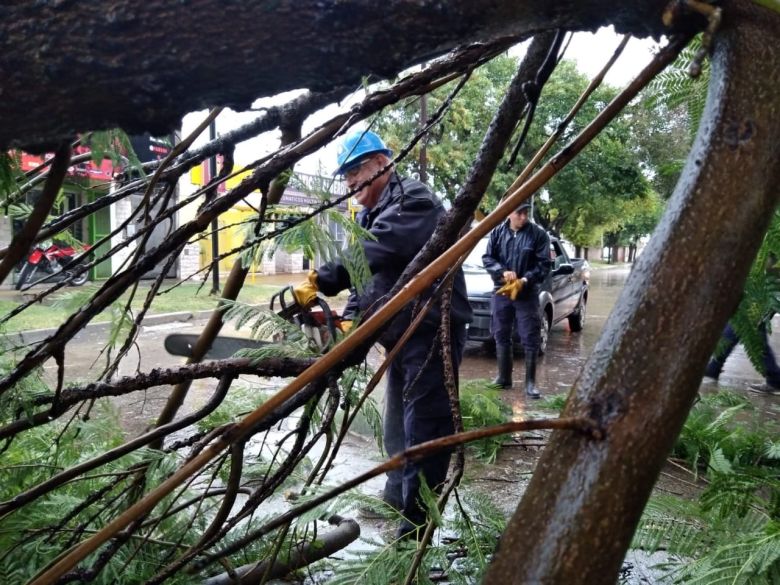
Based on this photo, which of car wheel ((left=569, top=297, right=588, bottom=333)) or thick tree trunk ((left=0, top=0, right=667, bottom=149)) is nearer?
thick tree trunk ((left=0, top=0, right=667, bottom=149))

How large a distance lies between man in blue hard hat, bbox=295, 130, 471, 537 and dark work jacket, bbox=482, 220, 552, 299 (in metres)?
3.43

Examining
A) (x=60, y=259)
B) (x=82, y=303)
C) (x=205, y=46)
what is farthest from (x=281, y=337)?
(x=205, y=46)

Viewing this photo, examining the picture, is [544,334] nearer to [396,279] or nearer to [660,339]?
[396,279]

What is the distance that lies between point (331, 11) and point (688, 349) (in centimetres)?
57

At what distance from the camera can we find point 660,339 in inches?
24.8

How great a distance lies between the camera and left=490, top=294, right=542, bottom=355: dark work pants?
6.68 meters

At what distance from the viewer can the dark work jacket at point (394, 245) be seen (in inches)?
110

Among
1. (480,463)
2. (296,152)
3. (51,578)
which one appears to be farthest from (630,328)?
(480,463)

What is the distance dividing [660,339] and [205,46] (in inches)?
24.3

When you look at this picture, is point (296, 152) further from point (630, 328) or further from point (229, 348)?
point (229, 348)

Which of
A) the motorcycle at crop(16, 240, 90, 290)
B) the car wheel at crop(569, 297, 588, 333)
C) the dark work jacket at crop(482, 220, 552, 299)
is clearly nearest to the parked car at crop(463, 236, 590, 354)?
the car wheel at crop(569, 297, 588, 333)

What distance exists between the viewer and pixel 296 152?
1.26 meters

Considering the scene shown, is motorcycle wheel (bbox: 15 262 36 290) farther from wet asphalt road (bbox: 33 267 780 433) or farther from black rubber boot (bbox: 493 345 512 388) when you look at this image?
black rubber boot (bbox: 493 345 512 388)

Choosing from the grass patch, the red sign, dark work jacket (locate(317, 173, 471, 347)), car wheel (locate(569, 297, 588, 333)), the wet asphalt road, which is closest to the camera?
the red sign
